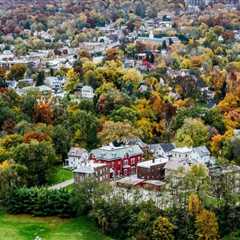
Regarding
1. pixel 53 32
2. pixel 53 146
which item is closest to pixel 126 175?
pixel 53 146

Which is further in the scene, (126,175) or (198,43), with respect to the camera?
(198,43)

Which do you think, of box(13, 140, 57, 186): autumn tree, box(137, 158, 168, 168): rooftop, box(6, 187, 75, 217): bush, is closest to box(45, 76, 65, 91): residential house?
box(13, 140, 57, 186): autumn tree

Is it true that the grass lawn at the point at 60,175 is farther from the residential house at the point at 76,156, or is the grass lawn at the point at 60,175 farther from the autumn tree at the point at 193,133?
the autumn tree at the point at 193,133

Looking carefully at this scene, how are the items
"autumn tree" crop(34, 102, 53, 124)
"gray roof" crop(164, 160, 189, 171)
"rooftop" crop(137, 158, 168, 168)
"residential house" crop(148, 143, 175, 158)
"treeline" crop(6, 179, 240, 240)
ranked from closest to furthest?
"treeline" crop(6, 179, 240, 240), "gray roof" crop(164, 160, 189, 171), "rooftop" crop(137, 158, 168, 168), "residential house" crop(148, 143, 175, 158), "autumn tree" crop(34, 102, 53, 124)

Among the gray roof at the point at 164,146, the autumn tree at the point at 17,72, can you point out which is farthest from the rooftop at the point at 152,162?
the autumn tree at the point at 17,72

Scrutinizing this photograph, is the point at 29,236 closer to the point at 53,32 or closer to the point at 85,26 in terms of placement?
the point at 53,32

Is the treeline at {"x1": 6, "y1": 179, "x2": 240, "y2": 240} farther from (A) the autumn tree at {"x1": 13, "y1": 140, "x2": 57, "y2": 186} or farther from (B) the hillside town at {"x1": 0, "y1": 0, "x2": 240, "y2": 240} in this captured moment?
(A) the autumn tree at {"x1": 13, "y1": 140, "x2": 57, "y2": 186}
